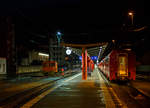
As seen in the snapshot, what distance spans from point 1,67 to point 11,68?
678 centimetres

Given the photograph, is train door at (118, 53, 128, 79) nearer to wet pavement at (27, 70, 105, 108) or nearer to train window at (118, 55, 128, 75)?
train window at (118, 55, 128, 75)

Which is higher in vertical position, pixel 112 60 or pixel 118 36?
pixel 118 36

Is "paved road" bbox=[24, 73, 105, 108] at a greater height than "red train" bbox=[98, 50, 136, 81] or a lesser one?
lesser

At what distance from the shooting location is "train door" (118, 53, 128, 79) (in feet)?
75.0

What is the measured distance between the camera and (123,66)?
23.5 m

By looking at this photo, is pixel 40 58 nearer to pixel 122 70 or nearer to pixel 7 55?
pixel 7 55

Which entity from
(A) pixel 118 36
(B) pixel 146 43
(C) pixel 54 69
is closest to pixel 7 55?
(C) pixel 54 69

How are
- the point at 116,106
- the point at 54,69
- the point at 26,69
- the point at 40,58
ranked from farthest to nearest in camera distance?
the point at 40,58 < the point at 26,69 < the point at 54,69 < the point at 116,106

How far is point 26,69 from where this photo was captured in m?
57.1

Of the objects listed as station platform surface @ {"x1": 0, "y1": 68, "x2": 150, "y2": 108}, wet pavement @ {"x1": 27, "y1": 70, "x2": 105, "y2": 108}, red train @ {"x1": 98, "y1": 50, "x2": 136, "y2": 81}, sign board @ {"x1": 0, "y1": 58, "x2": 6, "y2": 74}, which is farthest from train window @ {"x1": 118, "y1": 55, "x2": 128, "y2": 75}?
sign board @ {"x1": 0, "y1": 58, "x2": 6, "y2": 74}

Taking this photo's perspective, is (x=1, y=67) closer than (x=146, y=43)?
Yes

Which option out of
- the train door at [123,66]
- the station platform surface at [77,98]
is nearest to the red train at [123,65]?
the train door at [123,66]

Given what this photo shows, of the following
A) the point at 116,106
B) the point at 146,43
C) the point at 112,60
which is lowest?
the point at 116,106

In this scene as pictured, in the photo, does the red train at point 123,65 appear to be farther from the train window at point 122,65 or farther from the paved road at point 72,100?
the paved road at point 72,100
